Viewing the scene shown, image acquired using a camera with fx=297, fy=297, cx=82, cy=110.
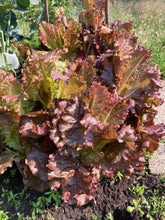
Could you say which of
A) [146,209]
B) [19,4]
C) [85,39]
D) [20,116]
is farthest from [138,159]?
[19,4]

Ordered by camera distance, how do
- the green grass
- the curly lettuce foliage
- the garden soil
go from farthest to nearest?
1. the green grass
2. the garden soil
3. the curly lettuce foliage

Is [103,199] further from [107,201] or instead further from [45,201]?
[45,201]

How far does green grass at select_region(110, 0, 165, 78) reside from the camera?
466cm

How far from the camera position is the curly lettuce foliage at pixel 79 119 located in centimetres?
191

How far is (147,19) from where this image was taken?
6.68m

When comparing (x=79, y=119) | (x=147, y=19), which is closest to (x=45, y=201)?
(x=79, y=119)

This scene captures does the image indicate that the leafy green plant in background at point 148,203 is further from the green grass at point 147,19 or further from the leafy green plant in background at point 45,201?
the green grass at point 147,19

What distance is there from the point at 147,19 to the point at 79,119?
5402 millimetres

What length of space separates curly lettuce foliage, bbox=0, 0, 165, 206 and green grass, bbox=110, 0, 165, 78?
2058 mm

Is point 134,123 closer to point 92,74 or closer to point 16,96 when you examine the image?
point 92,74

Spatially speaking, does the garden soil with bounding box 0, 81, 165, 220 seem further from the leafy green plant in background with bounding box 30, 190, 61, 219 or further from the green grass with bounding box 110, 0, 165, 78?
the green grass with bounding box 110, 0, 165, 78

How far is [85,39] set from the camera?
8.79 feet

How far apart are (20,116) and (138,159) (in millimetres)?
844

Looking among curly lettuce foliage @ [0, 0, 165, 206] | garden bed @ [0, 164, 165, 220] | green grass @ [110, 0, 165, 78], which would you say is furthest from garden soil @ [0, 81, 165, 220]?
green grass @ [110, 0, 165, 78]
